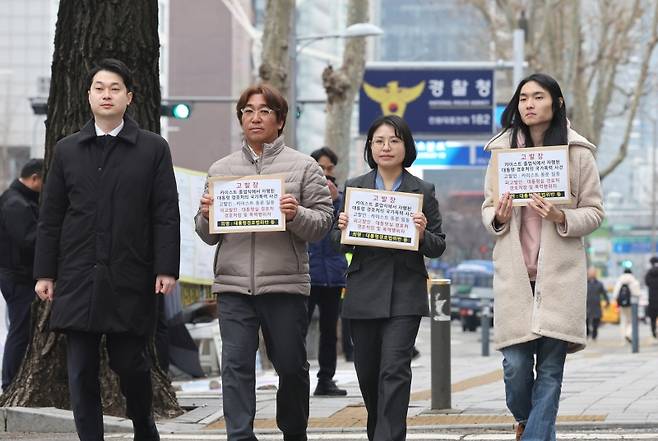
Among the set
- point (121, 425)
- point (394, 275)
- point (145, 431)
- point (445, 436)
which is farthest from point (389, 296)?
point (121, 425)

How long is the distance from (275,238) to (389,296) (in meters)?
0.61

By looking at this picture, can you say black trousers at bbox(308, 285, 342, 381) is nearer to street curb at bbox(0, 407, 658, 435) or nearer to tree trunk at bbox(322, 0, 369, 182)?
street curb at bbox(0, 407, 658, 435)

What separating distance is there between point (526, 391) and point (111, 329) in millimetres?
1907

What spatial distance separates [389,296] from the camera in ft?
24.8

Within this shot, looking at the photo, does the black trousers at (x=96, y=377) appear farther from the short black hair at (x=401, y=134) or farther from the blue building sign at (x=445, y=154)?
the blue building sign at (x=445, y=154)

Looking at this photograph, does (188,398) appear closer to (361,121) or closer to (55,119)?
(55,119)

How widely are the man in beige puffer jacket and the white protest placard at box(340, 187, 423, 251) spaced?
129 mm

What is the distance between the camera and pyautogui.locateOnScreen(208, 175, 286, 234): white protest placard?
7516 millimetres

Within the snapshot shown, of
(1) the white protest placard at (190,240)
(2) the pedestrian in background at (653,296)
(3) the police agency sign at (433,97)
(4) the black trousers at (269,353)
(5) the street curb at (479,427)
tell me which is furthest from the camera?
(2) the pedestrian in background at (653,296)

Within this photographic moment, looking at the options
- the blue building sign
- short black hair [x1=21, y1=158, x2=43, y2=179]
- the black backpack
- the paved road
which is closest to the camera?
the paved road

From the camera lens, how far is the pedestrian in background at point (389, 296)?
24.6ft

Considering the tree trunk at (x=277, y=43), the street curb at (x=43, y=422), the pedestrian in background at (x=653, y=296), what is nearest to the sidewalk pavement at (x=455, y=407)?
the street curb at (x=43, y=422)

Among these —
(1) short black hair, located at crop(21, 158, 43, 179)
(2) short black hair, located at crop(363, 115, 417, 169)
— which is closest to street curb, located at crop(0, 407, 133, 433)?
(2) short black hair, located at crop(363, 115, 417, 169)

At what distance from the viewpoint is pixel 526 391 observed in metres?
7.33
